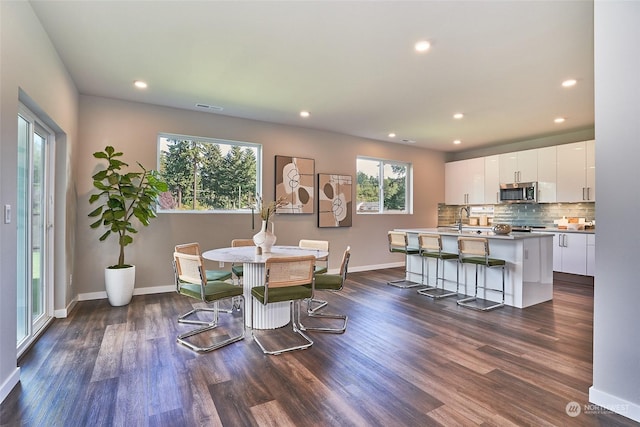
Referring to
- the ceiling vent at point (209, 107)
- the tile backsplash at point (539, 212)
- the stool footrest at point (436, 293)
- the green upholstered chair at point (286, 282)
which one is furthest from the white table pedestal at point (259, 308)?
the tile backsplash at point (539, 212)

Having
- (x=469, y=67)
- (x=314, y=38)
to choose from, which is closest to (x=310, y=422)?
(x=314, y=38)

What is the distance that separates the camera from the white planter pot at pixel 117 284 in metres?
4.05

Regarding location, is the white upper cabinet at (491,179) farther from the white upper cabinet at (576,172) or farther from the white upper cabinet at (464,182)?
the white upper cabinet at (576,172)

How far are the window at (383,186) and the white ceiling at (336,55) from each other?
1902mm

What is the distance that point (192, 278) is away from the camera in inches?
117

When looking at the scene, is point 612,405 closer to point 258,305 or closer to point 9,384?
point 258,305

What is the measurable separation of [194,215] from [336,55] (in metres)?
3.22

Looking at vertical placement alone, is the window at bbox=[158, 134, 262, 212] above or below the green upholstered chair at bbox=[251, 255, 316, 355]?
above

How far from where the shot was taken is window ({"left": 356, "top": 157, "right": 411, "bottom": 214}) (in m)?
6.89

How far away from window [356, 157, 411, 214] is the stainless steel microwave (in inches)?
77.6

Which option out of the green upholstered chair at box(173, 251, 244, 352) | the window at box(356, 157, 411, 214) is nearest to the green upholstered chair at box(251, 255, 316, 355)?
the green upholstered chair at box(173, 251, 244, 352)

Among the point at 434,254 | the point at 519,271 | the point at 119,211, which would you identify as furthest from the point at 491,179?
the point at 119,211

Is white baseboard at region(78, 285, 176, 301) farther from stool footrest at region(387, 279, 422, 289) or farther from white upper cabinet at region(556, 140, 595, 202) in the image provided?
white upper cabinet at region(556, 140, 595, 202)

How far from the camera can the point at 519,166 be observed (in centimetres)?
672
